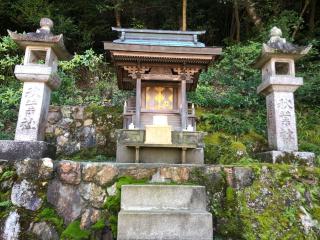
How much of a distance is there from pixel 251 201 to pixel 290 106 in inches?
153

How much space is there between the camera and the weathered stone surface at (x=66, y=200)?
189 inches

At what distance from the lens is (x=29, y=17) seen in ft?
43.3

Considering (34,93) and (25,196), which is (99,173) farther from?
(34,93)

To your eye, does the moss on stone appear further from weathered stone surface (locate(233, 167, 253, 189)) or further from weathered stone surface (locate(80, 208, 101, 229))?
weathered stone surface (locate(233, 167, 253, 189))

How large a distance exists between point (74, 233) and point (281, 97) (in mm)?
6247

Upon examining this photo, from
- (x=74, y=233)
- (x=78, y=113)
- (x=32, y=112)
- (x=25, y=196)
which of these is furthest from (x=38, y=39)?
(x=74, y=233)

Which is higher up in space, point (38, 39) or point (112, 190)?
point (38, 39)

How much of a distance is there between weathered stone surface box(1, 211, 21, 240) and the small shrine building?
2.97m

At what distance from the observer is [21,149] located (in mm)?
6805

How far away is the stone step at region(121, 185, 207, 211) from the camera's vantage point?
4.25 meters

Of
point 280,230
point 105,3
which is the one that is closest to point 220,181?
point 280,230

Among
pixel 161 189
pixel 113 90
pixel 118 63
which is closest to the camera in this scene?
pixel 161 189

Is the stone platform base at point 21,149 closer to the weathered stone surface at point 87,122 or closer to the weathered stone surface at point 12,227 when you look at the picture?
the weathered stone surface at point 12,227

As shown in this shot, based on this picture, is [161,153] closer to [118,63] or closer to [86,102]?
[118,63]
